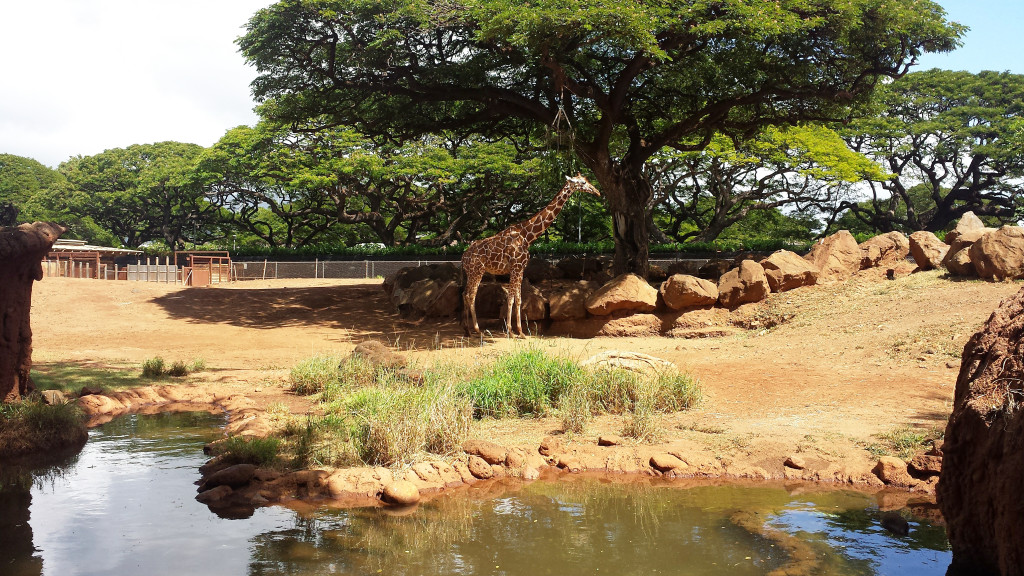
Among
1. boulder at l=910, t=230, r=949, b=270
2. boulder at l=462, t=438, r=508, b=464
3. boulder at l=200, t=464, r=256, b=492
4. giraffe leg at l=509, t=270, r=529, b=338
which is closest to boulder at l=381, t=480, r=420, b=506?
boulder at l=462, t=438, r=508, b=464

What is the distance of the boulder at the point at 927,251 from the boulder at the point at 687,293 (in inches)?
178

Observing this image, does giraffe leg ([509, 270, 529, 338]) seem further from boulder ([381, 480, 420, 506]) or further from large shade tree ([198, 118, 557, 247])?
large shade tree ([198, 118, 557, 247])

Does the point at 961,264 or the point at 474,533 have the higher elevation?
the point at 961,264

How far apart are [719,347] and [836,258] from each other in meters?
5.16

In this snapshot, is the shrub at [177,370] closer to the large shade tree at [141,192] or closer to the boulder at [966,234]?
the boulder at [966,234]

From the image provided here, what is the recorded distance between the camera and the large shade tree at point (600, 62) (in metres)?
15.6

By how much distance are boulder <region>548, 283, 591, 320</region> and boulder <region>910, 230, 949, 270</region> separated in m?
7.29

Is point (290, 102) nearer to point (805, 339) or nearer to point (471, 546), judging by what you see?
point (805, 339)

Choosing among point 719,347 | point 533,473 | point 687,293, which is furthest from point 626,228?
point 533,473

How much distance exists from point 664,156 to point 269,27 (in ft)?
58.4

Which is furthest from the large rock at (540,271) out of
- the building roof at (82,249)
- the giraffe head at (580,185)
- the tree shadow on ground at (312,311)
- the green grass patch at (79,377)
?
the building roof at (82,249)

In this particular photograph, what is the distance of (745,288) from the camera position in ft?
54.4

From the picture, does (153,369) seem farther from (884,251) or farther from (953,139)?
(953,139)

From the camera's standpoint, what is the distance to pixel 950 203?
3875cm
